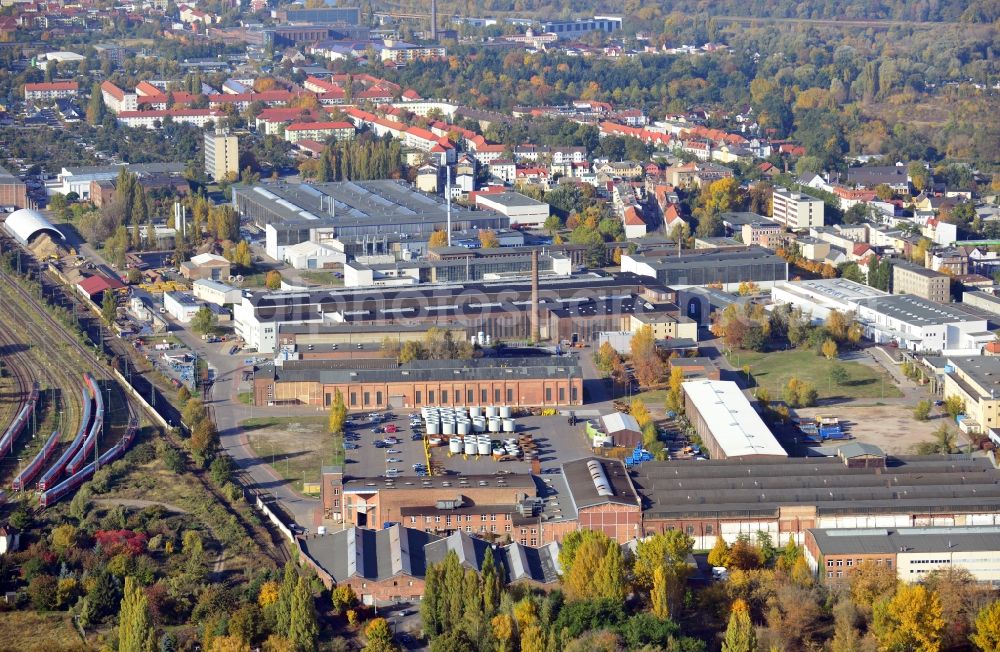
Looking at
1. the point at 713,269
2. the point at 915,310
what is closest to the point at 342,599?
the point at 915,310

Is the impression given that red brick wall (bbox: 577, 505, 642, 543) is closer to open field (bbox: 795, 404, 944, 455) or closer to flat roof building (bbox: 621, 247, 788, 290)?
open field (bbox: 795, 404, 944, 455)

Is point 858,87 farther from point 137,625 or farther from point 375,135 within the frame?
point 137,625

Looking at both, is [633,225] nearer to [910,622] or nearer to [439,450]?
[439,450]

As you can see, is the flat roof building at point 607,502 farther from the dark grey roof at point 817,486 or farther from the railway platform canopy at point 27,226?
the railway platform canopy at point 27,226

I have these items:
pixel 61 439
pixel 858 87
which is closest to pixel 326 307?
pixel 61 439

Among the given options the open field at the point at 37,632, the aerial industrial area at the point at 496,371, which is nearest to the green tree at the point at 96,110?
→ the aerial industrial area at the point at 496,371

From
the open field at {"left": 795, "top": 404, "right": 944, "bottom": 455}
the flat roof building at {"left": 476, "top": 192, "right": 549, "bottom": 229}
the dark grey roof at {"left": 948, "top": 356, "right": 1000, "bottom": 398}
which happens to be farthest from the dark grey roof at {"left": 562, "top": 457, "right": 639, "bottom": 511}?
the flat roof building at {"left": 476, "top": 192, "right": 549, "bottom": 229}

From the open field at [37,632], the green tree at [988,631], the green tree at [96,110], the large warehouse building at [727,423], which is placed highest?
the green tree at [96,110]
